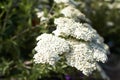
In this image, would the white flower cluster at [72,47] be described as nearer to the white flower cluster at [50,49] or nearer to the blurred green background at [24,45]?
the white flower cluster at [50,49]

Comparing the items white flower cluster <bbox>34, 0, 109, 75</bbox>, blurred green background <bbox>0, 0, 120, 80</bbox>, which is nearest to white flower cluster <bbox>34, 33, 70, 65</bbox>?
white flower cluster <bbox>34, 0, 109, 75</bbox>

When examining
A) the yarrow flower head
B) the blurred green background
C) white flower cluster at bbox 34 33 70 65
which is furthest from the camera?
the blurred green background

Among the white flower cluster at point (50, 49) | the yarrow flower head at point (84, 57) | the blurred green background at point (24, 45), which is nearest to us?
the white flower cluster at point (50, 49)

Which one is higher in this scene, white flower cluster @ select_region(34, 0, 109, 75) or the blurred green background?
the blurred green background

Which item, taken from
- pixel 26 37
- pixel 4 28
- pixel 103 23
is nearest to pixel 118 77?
pixel 103 23

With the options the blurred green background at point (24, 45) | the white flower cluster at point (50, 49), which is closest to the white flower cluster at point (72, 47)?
the white flower cluster at point (50, 49)

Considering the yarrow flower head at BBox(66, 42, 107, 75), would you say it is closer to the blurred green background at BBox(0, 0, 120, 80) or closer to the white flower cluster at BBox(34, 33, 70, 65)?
the white flower cluster at BBox(34, 33, 70, 65)

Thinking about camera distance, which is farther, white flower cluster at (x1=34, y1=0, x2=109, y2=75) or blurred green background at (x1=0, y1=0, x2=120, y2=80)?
blurred green background at (x1=0, y1=0, x2=120, y2=80)

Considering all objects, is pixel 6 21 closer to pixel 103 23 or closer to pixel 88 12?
pixel 88 12
